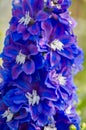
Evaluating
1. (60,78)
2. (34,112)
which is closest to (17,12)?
(60,78)

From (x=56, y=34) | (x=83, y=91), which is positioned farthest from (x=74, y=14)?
(x=56, y=34)

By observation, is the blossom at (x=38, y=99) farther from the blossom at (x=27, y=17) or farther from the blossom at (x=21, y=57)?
the blossom at (x=27, y=17)

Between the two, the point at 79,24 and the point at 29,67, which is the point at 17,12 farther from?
the point at 79,24

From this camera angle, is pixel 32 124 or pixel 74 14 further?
pixel 74 14

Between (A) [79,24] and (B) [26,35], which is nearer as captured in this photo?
(B) [26,35]

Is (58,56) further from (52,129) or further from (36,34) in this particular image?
(52,129)

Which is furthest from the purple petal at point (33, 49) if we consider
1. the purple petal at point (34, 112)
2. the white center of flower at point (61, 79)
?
the purple petal at point (34, 112)

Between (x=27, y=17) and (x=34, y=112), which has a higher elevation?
(x=27, y=17)

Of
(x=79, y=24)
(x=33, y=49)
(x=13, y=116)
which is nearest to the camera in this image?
(x=33, y=49)

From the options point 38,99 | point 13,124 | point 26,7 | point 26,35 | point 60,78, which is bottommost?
point 13,124
